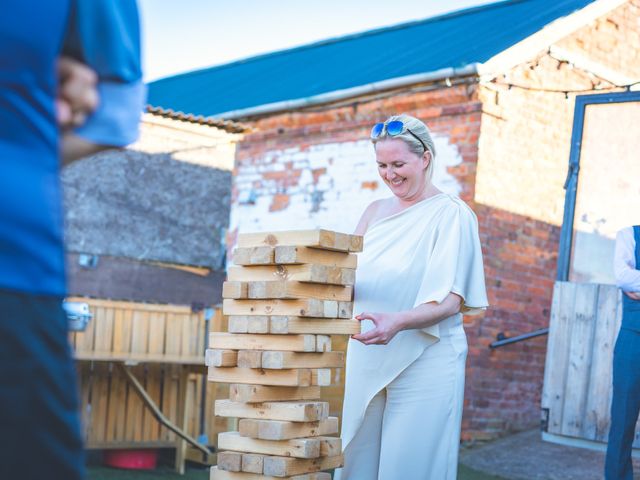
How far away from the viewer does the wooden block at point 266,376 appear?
428cm

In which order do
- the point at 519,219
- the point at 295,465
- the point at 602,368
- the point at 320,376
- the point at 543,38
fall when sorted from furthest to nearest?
the point at 543,38 → the point at 519,219 → the point at 602,368 → the point at 320,376 → the point at 295,465

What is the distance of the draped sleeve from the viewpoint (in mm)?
4180

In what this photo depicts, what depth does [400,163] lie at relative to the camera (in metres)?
4.28

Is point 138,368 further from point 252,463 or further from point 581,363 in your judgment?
point 252,463

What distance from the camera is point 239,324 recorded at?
439 centimetres

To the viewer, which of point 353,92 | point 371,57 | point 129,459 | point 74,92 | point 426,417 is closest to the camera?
point 74,92

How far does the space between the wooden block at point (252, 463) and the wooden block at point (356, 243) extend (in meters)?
0.96

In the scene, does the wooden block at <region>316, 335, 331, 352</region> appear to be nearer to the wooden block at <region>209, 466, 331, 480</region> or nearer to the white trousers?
the white trousers

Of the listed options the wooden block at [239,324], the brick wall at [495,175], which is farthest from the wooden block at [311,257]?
the brick wall at [495,175]

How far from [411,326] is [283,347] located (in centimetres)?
56

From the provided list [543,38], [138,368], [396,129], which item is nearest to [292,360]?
[396,129]

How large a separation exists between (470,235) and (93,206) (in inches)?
435

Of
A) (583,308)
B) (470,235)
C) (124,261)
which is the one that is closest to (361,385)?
(470,235)

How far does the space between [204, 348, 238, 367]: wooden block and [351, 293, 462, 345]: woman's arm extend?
0.58 meters
